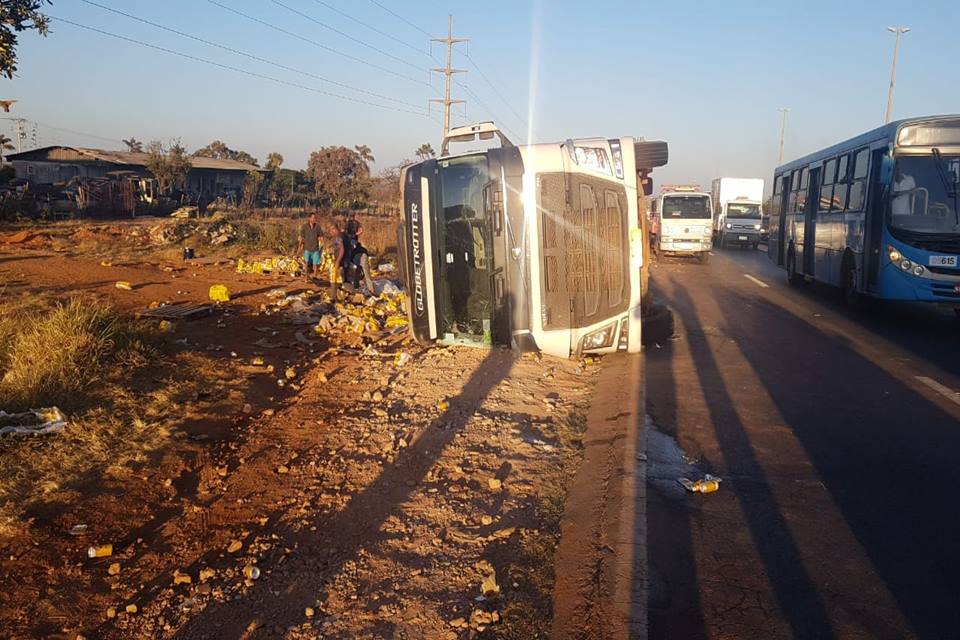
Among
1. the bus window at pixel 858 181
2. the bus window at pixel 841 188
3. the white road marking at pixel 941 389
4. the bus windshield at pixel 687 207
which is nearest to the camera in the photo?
the white road marking at pixel 941 389

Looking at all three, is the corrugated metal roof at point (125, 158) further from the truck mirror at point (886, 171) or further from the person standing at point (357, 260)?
the truck mirror at point (886, 171)

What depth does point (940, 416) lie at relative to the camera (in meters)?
6.94

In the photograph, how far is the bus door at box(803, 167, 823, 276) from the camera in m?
15.9

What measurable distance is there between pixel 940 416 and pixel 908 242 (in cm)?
532

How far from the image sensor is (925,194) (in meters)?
11.4

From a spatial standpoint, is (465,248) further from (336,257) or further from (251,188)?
(251,188)

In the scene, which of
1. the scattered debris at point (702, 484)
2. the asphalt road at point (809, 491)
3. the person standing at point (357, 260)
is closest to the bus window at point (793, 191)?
the asphalt road at point (809, 491)

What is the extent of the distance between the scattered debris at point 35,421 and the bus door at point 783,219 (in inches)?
691

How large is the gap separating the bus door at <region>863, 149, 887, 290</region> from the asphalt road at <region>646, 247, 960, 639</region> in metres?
1.50

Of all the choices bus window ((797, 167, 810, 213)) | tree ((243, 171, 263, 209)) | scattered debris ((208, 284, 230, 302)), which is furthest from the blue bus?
tree ((243, 171, 263, 209))

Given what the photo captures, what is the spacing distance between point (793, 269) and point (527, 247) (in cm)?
1204

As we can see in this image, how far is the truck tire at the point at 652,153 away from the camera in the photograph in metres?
10.1

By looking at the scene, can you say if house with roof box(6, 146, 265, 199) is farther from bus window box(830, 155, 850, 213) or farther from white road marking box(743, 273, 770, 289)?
bus window box(830, 155, 850, 213)

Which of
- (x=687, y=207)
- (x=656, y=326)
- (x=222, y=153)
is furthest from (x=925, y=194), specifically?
(x=222, y=153)
